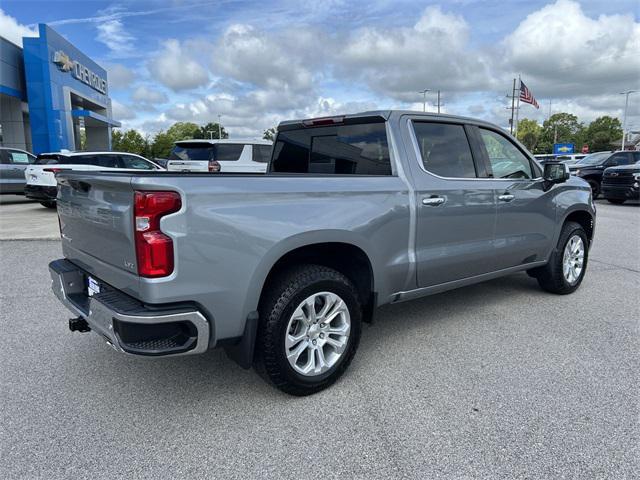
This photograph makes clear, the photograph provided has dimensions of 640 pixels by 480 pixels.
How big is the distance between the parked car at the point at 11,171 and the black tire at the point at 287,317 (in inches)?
591

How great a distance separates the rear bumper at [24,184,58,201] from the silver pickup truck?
9.71 m

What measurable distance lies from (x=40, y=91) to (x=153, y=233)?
25.5 metres

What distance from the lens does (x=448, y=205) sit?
377 cm

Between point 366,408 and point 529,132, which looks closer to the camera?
point 366,408

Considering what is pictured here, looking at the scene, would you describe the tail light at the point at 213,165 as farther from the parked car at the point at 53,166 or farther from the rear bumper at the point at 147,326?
the rear bumper at the point at 147,326

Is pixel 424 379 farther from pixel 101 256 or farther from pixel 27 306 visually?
pixel 27 306

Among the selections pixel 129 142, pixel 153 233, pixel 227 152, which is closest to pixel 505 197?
pixel 153 233

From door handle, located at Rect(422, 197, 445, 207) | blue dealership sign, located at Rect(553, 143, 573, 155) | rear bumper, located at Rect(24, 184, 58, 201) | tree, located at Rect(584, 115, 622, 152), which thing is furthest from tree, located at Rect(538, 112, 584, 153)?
door handle, located at Rect(422, 197, 445, 207)

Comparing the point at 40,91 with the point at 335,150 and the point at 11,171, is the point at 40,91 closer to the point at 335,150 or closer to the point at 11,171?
the point at 11,171

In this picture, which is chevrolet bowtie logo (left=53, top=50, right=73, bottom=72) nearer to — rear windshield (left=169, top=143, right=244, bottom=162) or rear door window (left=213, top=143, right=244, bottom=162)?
rear windshield (left=169, top=143, right=244, bottom=162)

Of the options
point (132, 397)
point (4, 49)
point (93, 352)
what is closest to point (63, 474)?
point (132, 397)

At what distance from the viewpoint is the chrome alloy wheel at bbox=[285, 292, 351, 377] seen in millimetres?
2990

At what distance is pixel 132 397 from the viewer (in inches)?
121

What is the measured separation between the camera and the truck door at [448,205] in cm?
365
